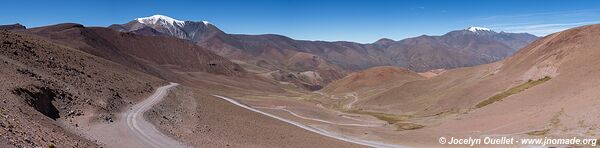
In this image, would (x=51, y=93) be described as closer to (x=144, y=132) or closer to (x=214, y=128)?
(x=144, y=132)

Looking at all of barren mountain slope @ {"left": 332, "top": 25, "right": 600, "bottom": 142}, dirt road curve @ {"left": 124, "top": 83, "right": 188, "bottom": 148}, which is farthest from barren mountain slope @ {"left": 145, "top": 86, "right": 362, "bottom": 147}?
barren mountain slope @ {"left": 332, "top": 25, "right": 600, "bottom": 142}

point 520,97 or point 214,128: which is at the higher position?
point 520,97

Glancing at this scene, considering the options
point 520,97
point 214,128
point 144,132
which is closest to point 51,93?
point 144,132

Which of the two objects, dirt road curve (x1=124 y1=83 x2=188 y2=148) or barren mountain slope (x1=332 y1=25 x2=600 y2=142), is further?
barren mountain slope (x1=332 y1=25 x2=600 y2=142)

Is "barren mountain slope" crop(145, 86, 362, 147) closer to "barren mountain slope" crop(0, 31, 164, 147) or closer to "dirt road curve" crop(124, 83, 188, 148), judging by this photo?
"dirt road curve" crop(124, 83, 188, 148)

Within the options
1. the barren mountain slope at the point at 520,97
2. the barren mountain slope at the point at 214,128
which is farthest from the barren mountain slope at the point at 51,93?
the barren mountain slope at the point at 520,97

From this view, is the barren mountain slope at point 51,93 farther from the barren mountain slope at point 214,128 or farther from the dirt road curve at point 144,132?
the barren mountain slope at point 214,128

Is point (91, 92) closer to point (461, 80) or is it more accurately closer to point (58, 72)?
point (58, 72)

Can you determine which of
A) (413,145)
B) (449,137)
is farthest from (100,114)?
(449,137)

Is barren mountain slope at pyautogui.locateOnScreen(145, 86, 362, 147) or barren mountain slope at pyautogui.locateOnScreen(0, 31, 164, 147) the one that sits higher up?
barren mountain slope at pyautogui.locateOnScreen(0, 31, 164, 147)
